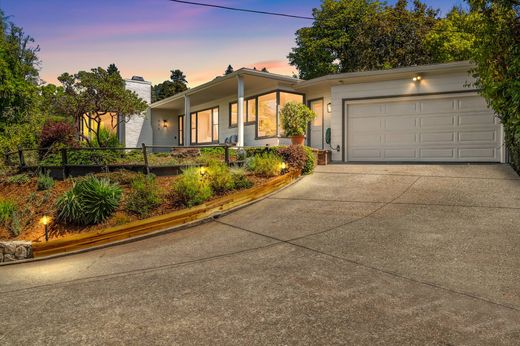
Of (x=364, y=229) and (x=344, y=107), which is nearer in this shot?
(x=364, y=229)

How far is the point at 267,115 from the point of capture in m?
16.2

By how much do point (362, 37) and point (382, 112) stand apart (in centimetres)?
1564

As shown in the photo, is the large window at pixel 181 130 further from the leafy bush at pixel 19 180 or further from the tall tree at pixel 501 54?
the tall tree at pixel 501 54

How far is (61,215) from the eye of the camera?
23.4 ft

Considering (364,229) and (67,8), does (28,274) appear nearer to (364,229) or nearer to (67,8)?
(364,229)

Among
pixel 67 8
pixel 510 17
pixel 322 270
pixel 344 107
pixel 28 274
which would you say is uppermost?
pixel 67 8

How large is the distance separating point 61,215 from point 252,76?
9.33m

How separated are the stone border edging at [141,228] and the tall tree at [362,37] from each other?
21310 mm

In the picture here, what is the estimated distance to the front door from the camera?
15.3m

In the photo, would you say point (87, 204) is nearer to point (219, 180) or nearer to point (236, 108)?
point (219, 180)

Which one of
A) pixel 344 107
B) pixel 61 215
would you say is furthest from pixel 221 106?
pixel 61 215

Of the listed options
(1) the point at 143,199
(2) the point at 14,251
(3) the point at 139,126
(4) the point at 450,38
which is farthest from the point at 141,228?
(4) the point at 450,38

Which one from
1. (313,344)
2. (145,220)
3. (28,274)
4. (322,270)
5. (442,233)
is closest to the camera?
(313,344)

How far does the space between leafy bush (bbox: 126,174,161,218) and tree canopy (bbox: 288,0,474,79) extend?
21.2 metres
